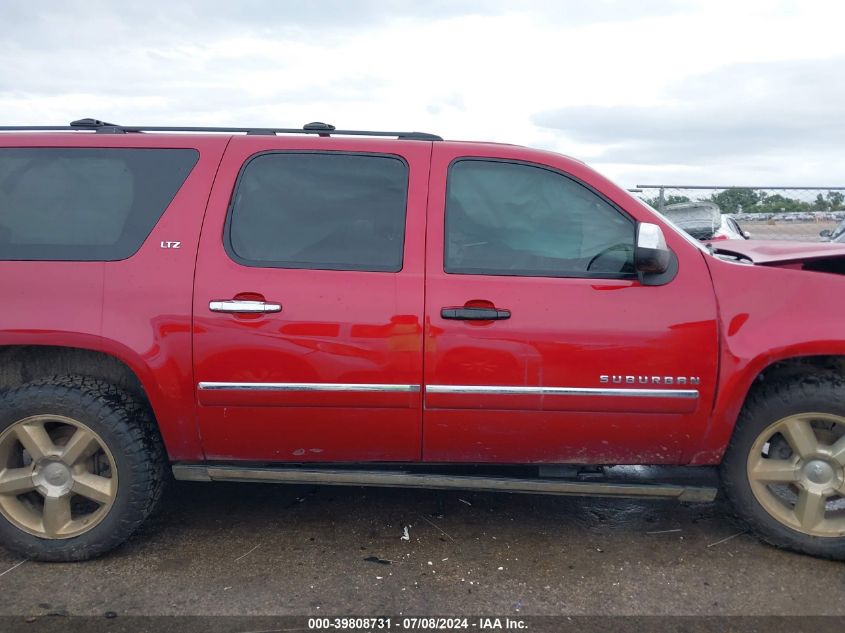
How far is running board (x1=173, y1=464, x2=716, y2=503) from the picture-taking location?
10.1ft

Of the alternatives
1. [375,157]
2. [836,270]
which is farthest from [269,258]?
[836,270]

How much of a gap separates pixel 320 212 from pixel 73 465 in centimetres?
161

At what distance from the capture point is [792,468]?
3141 millimetres

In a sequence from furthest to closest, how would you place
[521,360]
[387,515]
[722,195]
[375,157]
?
[722,195]
[387,515]
[375,157]
[521,360]

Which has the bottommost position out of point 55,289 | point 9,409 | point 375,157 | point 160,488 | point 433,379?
point 160,488

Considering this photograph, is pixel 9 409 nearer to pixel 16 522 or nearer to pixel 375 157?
pixel 16 522

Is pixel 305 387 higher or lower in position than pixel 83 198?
lower

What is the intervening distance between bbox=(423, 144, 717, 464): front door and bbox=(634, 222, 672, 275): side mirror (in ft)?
0.33

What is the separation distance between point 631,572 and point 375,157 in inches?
86.7

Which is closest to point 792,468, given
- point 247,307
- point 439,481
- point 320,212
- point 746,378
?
point 746,378

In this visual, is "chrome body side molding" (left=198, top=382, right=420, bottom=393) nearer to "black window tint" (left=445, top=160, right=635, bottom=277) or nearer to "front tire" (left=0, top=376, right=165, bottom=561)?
"front tire" (left=0, top=376, right=165, bottom=561)

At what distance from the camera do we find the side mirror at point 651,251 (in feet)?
9.30

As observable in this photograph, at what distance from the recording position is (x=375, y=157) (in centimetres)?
316

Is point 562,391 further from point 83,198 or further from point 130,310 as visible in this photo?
point 83,198
